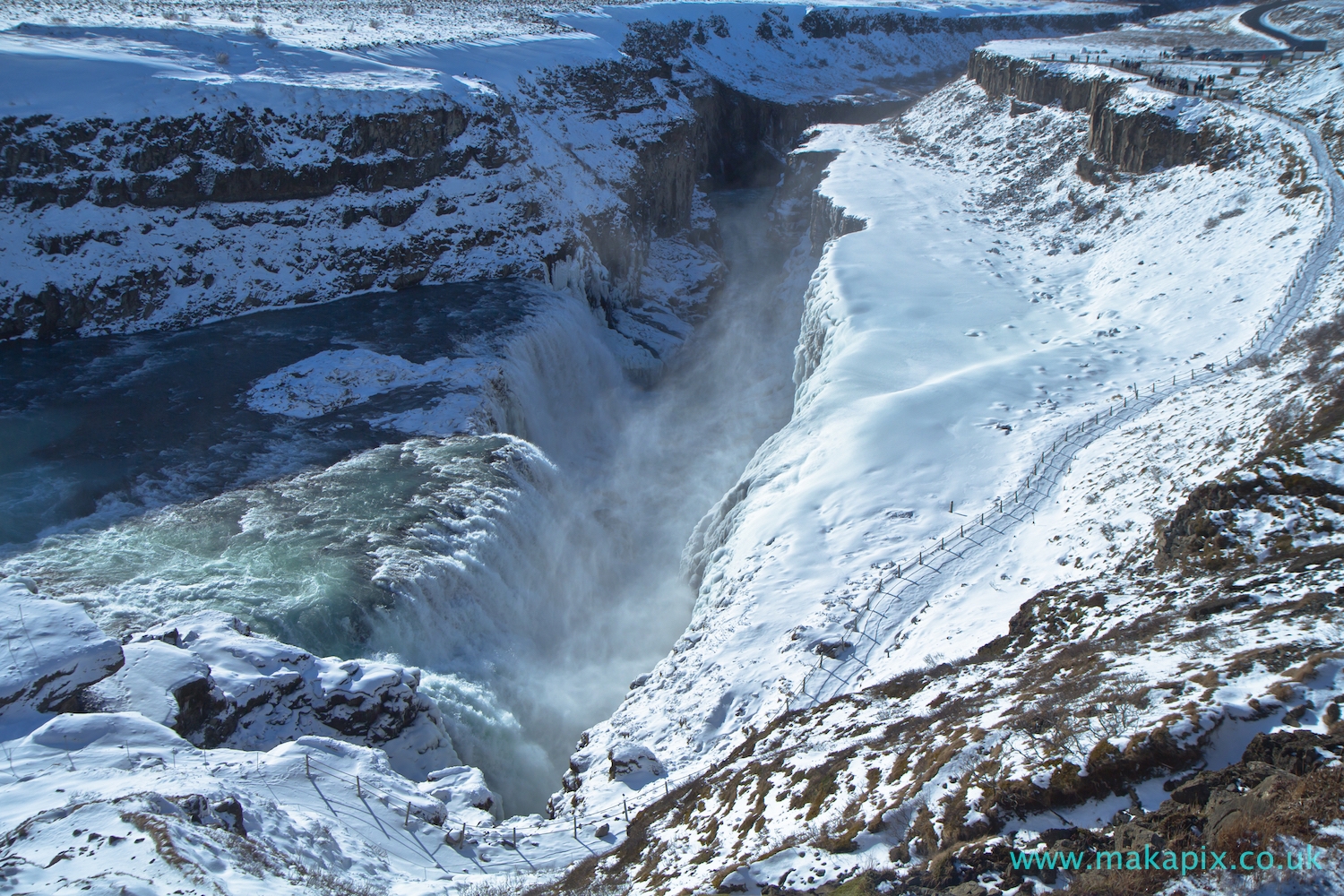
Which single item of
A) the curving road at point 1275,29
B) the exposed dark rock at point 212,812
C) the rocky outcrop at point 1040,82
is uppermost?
the curving road at point 1275,29

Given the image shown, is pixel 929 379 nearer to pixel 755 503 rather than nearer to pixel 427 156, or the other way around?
pixel 755 503

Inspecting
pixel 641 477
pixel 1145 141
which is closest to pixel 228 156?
pixel 641 477

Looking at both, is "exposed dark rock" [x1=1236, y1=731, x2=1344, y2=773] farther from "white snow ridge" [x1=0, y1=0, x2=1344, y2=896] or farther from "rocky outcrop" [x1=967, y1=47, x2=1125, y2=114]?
"rocky outcrop" [x1=967, y1=47, x2=1125, y2=114]

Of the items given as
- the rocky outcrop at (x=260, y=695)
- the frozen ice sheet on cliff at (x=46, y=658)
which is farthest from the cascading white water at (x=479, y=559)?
the frozen ice sheet on cliff at (x=46, y=658)

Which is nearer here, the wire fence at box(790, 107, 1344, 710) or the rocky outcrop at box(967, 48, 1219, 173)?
the wire fence at box(790, 107, 1344, 710)

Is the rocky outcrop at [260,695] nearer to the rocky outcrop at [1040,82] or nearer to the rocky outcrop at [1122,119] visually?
the rocky outcrop at [1122,119]

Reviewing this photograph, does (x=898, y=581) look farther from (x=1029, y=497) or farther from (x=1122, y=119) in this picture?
(x=1122, y=119)

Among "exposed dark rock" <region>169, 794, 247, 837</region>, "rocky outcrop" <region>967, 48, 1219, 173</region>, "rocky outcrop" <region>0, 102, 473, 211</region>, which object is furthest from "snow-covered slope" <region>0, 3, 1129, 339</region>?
"exposed dark rock" <region>169, 794, 247, 837</region>
